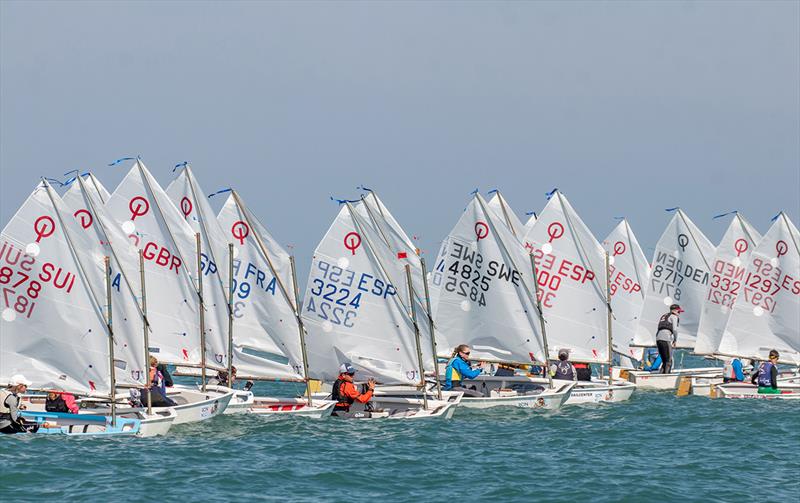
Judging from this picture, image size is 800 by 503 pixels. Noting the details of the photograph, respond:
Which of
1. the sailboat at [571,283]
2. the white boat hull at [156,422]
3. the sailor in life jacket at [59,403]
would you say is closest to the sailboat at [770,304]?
the sailboat at [571,283]

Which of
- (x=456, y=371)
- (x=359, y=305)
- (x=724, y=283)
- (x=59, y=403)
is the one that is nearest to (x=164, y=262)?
(x=359, y=305)

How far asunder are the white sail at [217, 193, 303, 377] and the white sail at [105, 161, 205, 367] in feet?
4.40

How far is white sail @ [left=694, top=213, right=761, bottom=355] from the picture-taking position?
49.2 m

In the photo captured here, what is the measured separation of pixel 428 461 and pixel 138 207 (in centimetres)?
1406

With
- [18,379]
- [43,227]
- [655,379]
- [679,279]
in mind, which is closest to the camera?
[43,227]

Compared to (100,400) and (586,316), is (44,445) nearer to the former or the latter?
(100,400)

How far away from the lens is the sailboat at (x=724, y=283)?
4916 centimetres

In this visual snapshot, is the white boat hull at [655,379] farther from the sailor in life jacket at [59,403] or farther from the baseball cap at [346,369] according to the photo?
the sailor in life jacket at [59,403]

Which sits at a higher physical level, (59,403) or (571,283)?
(571,283)

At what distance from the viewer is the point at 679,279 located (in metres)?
55.0

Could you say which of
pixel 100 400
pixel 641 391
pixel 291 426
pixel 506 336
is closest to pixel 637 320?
pixel 641 391

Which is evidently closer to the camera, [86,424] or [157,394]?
[86,424]

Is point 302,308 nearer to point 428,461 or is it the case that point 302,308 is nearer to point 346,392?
point 346,392

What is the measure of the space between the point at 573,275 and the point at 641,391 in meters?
5.42
